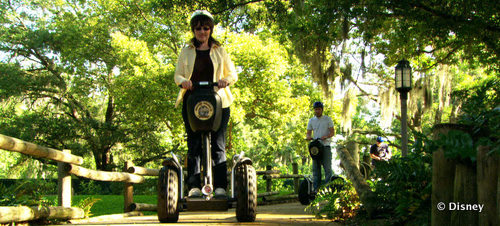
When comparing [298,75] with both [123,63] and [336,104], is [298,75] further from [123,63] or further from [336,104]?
[123,63]

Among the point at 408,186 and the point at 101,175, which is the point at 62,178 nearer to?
the point at 101,175

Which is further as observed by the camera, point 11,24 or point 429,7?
point 11,24

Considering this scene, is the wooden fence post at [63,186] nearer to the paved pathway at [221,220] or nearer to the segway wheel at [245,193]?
the paved pathway at [221,220]

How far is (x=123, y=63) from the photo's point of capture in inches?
914

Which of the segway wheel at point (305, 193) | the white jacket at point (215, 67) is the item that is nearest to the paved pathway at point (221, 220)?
the white jacket at point (215, 67)

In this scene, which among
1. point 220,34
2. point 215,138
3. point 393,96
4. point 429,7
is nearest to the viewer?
point 215,138

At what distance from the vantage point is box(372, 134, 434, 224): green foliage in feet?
12.4

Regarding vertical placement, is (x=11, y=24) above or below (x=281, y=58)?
above

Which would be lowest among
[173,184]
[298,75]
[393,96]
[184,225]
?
[184,225]

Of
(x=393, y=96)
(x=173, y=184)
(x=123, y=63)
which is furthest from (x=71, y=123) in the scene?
(x=173, y=184)

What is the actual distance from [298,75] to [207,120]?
73.1 feet

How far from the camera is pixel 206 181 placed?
487cm

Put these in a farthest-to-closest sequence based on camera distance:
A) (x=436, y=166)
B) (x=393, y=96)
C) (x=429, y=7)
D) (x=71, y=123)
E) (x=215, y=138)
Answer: (x=71, y=123)
(x=393, y=96)
(x=429, y=7)
(x=215, y=138)
(x=436, y=166)
